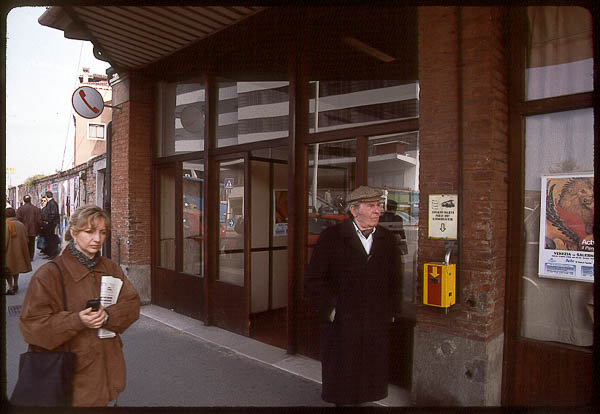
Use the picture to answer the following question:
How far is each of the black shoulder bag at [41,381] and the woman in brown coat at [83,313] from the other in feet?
0.24

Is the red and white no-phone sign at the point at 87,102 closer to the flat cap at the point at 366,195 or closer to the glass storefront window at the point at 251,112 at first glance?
the glass storefront window at the point at 251,112

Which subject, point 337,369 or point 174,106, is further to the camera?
point 174,106

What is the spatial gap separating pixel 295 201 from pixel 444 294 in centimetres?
223

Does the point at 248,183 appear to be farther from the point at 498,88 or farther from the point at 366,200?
the point at 498,88

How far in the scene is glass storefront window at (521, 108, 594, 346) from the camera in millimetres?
3375

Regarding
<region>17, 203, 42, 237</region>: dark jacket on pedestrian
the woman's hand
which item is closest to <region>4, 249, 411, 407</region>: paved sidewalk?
the woman's hand

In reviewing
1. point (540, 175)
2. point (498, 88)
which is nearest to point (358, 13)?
point (498, 88)

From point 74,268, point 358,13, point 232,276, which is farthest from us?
point 232,276

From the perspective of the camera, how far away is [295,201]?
516cm

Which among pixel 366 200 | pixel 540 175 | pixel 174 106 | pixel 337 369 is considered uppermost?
pixel 174 106

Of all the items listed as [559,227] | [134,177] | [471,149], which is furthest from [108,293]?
[134,177]

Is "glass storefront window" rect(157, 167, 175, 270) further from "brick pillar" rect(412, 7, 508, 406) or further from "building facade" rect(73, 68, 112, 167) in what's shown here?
"building facade" rect(73, 68, 112, 167)

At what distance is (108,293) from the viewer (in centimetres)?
263

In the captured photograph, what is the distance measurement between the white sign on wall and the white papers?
2.56 meters
